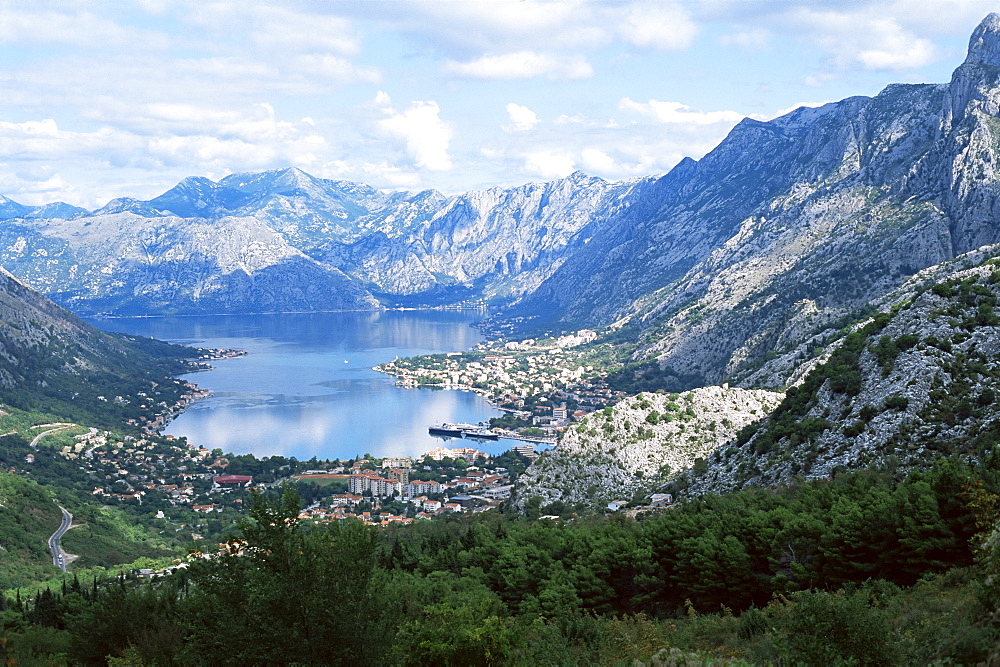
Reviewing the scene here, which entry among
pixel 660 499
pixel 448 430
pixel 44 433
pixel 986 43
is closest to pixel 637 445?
pixel 660 499

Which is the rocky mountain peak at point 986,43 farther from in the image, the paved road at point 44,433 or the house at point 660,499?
the paved road at point 44,433

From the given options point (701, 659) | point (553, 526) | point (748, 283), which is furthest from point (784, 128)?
point (701, 659)

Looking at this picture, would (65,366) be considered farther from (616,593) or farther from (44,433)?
(616,593)

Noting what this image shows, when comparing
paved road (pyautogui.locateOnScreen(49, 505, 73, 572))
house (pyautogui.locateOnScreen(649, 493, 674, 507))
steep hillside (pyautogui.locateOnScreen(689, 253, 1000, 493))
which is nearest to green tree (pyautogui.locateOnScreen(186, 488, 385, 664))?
steep hillside (pyautogui.locateOnScreen(689, 253, 1000, 493))

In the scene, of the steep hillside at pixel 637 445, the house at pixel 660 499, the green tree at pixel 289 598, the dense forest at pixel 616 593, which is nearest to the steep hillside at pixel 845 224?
the steep hillside at pixel 637 445

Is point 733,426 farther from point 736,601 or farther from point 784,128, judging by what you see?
point 784,128
